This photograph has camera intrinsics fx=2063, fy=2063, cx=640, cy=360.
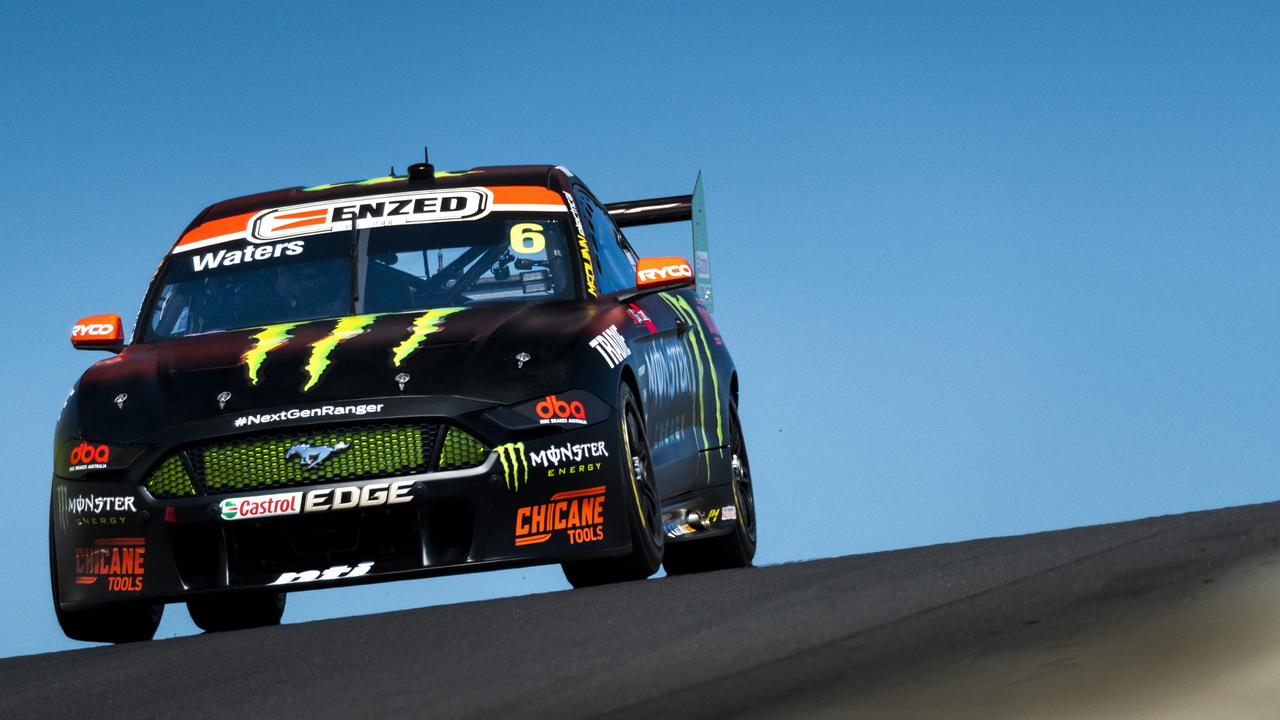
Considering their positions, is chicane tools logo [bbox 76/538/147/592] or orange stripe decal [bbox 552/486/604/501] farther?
chicane tools logo [bbox 76/538/147/592]

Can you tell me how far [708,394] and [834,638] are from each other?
15.8ft

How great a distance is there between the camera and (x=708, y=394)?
9469mm

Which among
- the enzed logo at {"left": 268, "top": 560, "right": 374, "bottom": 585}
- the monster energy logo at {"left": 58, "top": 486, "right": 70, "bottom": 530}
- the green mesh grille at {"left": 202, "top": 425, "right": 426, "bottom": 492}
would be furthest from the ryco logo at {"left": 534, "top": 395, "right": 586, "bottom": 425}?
the monster energy logo at {"left": 58, "top": 486, "right": 70, "bottom": 530}

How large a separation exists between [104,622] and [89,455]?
67 centimetres

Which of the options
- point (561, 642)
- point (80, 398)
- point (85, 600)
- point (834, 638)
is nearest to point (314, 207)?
point (80, 398)

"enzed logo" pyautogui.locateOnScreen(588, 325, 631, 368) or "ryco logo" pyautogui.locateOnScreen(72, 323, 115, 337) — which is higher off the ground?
"ryco logo" pyautogui.locateOnScreen(72, 323, 115, 337)

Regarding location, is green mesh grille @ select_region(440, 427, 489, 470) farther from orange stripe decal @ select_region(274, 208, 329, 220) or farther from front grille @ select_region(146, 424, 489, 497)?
orange stripe decal @ select_region(274, 208, 329, 220)

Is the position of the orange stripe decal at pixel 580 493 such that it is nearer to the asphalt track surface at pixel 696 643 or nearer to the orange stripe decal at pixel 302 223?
the asphalt track surface at pixel 696 643

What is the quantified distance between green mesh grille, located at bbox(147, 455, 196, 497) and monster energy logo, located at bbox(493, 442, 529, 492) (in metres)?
1.07

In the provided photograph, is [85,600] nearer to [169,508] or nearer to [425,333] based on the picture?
[169,508]

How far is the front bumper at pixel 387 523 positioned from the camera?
22.7 feet

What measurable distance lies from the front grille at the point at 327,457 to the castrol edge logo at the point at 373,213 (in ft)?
5.38

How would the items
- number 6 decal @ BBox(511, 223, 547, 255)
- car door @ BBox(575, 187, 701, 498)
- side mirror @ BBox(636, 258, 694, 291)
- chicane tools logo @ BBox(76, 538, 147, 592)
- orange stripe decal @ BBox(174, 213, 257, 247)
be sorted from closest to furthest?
chicane tools logo @ BBox(76, 538, 147, 592) → car door @ BBox(575, 187, 701, 498) → side mirror @ BBox(636, 258, 694, 291) → number 6 decal @ BBox(511, 223, 547, 255) → orange stripe decal @ BBox(174, 213, 257, 247)

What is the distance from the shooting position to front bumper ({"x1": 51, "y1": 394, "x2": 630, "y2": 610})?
22.7ft
